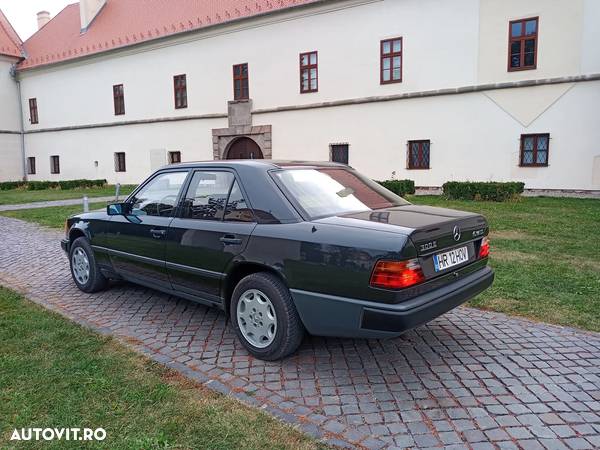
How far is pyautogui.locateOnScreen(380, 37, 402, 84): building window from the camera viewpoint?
64.3ft

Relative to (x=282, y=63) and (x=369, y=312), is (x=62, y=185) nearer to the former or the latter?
(x=282, y=63)

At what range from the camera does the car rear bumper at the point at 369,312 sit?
3135 mm

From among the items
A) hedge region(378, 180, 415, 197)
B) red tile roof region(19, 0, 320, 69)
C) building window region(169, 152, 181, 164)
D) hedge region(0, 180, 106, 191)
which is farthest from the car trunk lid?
hedge region(0, 180, 106, 191)

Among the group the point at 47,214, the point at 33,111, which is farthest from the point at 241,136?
the point at 33,111

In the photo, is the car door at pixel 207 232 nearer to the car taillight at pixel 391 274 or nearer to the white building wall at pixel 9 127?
the car taillight at pixel 391 274

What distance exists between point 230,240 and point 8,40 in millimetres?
38325

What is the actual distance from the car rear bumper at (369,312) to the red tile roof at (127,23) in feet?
66.0

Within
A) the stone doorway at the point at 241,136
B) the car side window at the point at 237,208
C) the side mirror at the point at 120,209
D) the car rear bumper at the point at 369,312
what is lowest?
the car rear bumper at the point at 369,312

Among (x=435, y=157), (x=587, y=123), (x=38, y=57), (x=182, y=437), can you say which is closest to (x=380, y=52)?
(x=435, y=157)

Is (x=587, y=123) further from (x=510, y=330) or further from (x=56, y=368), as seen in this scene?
(x=56, y=368)

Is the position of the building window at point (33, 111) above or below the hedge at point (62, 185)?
above

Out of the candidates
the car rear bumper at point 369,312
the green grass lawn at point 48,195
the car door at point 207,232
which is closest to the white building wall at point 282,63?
the green grass lawn at point 48,195

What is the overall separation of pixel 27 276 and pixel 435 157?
627 inches

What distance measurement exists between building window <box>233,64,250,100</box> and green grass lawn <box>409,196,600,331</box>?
49.2ft
